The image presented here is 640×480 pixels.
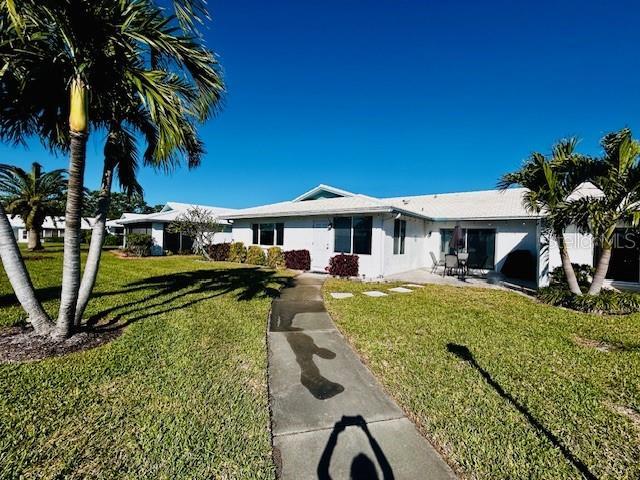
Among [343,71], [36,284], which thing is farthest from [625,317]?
[36,284]

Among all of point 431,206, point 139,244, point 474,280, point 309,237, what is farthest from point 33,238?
point 474,280

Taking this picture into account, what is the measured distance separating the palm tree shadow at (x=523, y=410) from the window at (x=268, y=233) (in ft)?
41.6

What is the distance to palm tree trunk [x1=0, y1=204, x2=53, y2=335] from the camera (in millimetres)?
4309

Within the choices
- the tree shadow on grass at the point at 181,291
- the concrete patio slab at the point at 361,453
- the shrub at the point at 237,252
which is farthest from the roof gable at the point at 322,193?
the concrete patio slab at the point at 361,453

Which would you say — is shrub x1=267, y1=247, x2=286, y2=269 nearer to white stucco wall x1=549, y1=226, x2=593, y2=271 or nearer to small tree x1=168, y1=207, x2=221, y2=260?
small tree x1=168, y1=207, x2=221, y2=260

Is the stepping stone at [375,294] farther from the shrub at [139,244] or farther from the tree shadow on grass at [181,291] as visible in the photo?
the shrub at [139,244]

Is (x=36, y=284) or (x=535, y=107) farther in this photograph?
(x=535, y=107)

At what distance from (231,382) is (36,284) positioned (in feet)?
33.0

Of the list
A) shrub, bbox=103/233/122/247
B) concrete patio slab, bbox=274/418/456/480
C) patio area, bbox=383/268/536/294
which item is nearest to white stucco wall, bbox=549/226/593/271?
patio area, bbox=383/268/536/294

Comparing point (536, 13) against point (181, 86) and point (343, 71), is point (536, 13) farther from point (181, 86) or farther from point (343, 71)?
point (181, 86)

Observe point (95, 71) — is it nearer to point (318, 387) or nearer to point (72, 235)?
point (72, 235)

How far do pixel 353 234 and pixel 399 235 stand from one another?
88.4 inches

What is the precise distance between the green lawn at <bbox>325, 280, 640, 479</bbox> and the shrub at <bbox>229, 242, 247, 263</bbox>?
468 inches

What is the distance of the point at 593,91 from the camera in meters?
14.1
